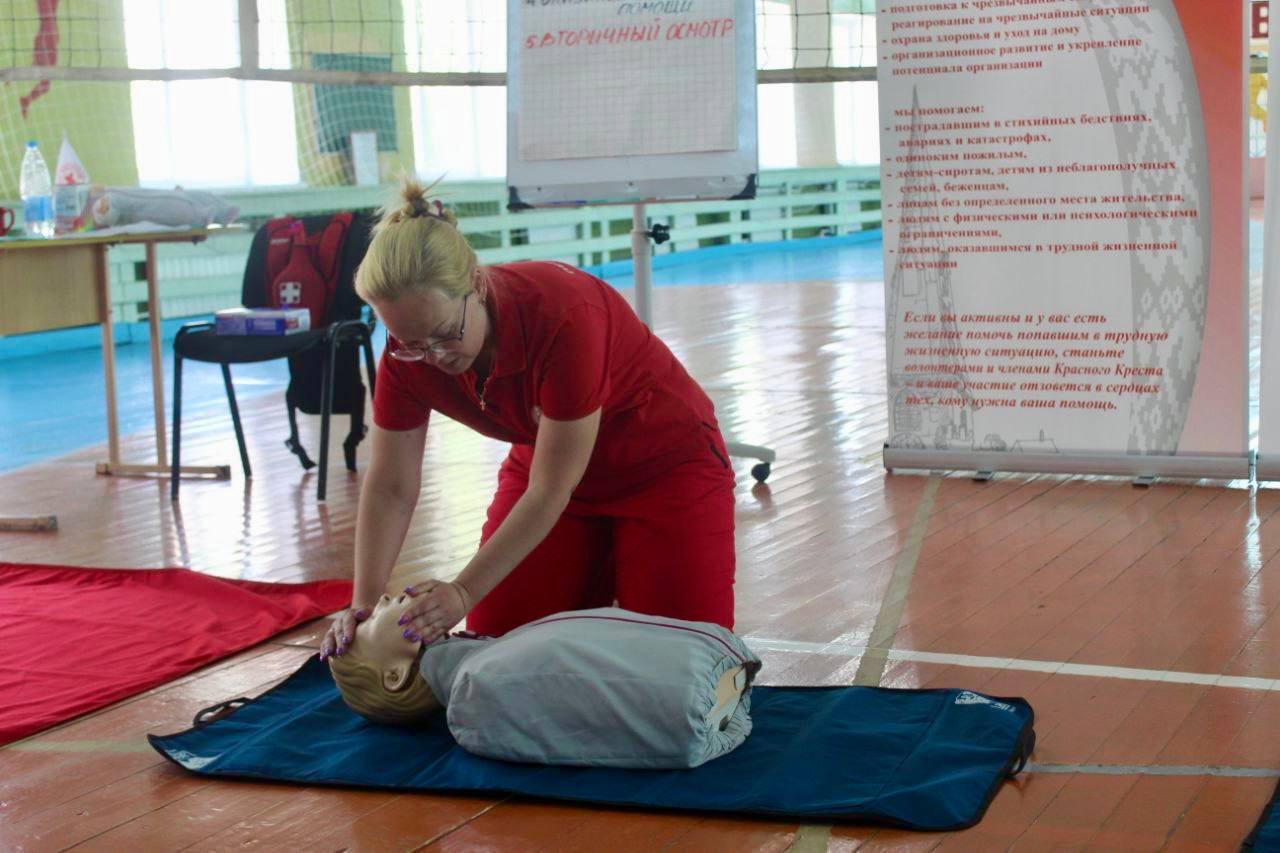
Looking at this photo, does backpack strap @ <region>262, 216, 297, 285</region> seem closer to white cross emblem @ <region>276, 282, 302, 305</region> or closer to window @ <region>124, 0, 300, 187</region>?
white cross emblem @ <region>276, 282, 302, 305</region>

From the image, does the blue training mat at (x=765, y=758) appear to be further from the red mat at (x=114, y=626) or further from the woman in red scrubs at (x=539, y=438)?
the red mat at (x=114, y=626)

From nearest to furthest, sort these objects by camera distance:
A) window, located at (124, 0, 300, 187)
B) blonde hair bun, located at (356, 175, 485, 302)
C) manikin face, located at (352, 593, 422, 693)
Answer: blonde hair bun, located at (356, 175, 485, 302), manikin face, located at (352, 593, 422, 693), window, located at (124, 0, 300, 187)

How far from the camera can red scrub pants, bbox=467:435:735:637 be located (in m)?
2.62

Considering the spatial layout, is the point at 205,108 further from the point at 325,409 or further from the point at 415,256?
the point at 415,256

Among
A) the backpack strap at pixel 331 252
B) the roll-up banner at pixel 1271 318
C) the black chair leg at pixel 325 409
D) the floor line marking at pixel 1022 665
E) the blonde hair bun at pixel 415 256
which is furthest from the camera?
the backpack strap at pixel 331 252

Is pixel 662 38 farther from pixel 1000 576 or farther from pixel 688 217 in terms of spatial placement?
pixel 688 217

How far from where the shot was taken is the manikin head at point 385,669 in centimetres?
237

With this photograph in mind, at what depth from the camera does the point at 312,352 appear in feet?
→ 16.5

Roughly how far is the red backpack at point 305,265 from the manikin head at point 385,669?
2.42 m

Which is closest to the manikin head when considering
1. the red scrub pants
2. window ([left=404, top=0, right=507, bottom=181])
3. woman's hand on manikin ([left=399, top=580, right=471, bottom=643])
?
woman's hand on manikin ([left=399, top=580, right=471, bottom=643])

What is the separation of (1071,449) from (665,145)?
1467mm

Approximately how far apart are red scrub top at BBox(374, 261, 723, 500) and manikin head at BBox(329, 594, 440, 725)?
0.33m

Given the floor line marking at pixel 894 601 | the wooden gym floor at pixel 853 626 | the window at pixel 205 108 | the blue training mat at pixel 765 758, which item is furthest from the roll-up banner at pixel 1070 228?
the window at pixel 205 108

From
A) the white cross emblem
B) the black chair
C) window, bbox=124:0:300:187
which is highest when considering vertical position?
window, bbox=124:0:300:187
